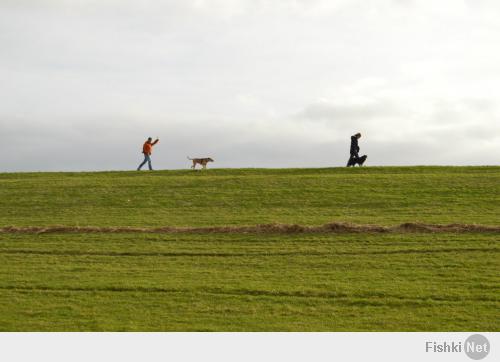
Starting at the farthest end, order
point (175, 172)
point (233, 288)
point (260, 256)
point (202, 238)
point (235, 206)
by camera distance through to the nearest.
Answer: point (175, 172)
point (235, 206)
point (202, 238)
point (260, 256)
point (233, 288)

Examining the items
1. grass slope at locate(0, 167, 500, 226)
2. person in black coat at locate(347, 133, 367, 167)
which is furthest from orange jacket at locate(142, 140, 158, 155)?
person in black coat at locate(347, 133, 367, 167)

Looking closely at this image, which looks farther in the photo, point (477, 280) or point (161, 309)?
point (477, 280)

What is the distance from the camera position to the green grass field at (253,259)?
Answer: 17.4 meters

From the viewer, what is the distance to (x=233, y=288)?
19.7 m

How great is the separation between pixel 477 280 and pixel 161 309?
10.1 meters

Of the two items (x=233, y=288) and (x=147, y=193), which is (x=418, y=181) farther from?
(x=233, y=288)

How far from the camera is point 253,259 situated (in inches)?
919

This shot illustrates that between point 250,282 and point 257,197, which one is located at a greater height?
point 257,197

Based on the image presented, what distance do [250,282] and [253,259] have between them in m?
3.04

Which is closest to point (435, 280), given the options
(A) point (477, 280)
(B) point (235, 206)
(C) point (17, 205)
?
(A) point (477, 280)

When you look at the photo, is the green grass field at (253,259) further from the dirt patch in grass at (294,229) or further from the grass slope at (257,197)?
the dirt patch in grass at (294,229)

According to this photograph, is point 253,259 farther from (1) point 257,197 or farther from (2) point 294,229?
(1) point 257,197

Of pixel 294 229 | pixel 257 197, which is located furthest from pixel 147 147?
pixel 294 229

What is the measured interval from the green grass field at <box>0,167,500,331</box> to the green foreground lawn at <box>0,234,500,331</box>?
60 millimetres
